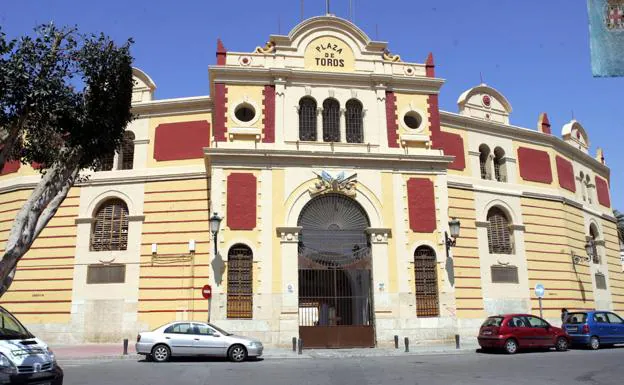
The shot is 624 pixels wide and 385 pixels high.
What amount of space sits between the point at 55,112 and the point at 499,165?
2364 cm

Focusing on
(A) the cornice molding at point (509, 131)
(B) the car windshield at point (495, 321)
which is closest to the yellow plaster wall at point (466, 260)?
(A) the cornice molding at point (509, 131)

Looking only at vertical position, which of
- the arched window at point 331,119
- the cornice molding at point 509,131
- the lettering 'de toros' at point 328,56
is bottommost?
the arched window at point 331,119

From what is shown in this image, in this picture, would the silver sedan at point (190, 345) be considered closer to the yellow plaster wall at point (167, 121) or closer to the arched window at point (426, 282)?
the arched window at point (426, 282)

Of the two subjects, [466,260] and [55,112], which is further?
[466,260]

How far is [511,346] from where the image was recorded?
1988cm

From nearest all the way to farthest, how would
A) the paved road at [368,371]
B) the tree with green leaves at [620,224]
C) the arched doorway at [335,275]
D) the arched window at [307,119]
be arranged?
the paved road at [368,371] → the arched doorway at [335,275] → the arched window at [307,119] → the tree with green leaves at [620,224]

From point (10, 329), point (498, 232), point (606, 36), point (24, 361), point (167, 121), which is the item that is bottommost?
point (24, 361)

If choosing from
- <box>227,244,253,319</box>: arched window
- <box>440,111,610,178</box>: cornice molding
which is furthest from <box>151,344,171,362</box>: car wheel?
<box>440,111,610,178</box>: cornice molding

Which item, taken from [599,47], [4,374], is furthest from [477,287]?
[4,374]

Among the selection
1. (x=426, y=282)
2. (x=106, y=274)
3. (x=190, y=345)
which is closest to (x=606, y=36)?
(x=190, y=345)

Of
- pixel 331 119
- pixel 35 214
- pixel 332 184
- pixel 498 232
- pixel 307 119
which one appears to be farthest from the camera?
pixel 498 232

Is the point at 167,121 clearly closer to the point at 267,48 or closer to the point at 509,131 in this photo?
the point at 267,48

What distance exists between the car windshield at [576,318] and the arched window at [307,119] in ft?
42.4

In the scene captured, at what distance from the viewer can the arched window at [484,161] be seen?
29094 mm
